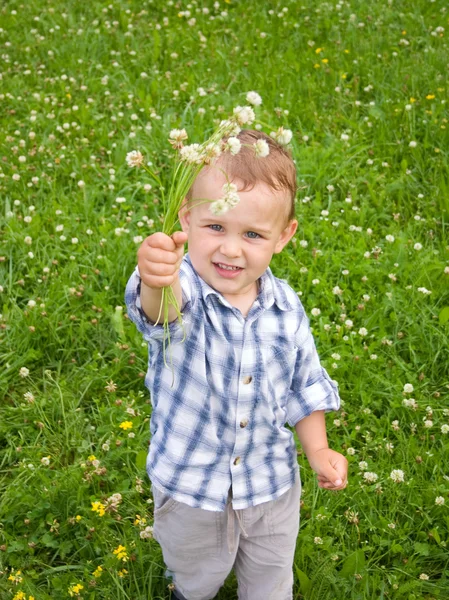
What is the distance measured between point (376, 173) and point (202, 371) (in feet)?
11.1

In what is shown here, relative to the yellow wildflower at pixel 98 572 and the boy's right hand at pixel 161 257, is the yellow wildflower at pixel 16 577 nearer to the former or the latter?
the yellow wildflower at pixel 98 572

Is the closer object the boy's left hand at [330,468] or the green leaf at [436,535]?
the boy's left hand at [330,468]

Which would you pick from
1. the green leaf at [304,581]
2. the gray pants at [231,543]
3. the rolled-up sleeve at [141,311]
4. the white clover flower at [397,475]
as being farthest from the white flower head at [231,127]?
the white clover flower at [397,475]

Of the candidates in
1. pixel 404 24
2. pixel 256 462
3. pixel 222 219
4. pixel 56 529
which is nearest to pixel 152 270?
pixel 222 219

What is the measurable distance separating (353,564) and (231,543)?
764 mm

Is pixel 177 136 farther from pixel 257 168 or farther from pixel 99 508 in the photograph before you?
pixel 99 508

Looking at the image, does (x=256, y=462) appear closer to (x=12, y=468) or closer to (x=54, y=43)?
(x=12, y=468)

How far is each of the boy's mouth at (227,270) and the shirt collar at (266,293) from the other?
0.24ft

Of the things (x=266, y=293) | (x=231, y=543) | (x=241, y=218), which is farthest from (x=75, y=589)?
(x=241, y=218)

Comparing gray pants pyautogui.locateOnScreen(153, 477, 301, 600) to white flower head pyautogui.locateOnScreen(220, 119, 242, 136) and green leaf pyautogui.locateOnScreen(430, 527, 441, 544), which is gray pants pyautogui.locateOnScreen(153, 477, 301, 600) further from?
white flower head pyautogui.locateOnScreen(220, 119, 242, 136)

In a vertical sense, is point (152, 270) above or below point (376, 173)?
above

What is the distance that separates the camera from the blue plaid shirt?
250 cm

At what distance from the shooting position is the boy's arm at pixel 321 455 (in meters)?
2.73

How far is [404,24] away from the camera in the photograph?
23.9 feet
